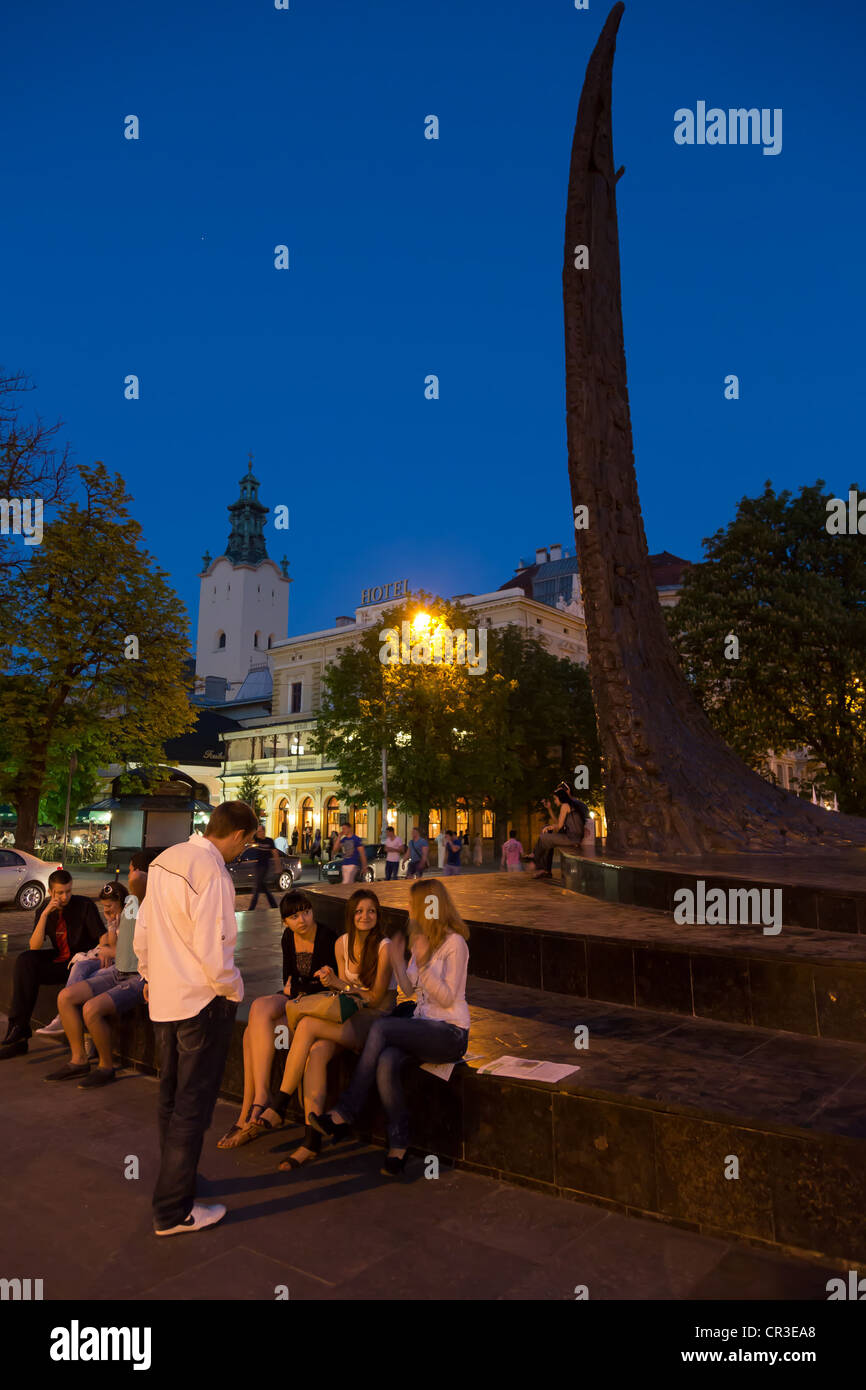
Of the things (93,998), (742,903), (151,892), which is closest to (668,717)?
(742,903)

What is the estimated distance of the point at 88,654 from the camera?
65.5 ft

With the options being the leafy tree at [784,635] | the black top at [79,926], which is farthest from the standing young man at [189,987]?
the leafy tree at [784,635]

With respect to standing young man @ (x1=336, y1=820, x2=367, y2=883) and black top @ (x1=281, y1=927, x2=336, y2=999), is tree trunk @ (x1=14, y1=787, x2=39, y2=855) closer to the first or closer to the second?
standing young man @ (x1=336, y1=820, x2=367, y2=883)

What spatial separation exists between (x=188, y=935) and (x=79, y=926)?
11.7ft

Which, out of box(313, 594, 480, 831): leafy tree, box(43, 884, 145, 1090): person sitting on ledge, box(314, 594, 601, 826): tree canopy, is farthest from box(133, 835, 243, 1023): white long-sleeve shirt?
box(313, 594, 480, 831): leafy tree

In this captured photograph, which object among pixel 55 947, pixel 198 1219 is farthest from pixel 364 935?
pixel 55 947

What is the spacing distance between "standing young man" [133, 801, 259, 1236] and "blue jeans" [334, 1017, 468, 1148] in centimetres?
90

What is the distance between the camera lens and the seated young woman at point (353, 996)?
14.5 feet

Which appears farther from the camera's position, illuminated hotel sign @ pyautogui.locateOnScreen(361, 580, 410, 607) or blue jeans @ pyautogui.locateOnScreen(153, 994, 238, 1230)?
illuminated hotel sign @ pyautogui.locateOnScreen(361, 580, 410, 607)

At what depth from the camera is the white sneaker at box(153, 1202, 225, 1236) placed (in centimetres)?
338

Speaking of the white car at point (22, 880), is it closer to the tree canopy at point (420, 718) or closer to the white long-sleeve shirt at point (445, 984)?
the tree canopy at point (420, 718)
